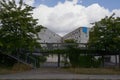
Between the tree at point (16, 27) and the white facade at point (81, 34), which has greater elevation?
the white facade at point (81, 34)

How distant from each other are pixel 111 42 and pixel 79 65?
16.1ft

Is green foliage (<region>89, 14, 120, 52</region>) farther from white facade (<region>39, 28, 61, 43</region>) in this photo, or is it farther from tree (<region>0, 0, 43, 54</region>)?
white facade (<region>39, 28, 61, 43</region>)

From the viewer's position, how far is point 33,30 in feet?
99.0

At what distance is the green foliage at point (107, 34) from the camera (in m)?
32.8

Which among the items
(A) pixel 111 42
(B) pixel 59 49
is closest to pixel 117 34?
(A) pixel 111 42

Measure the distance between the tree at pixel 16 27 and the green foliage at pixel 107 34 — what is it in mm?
7176

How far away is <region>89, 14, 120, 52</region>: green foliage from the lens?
32781mm

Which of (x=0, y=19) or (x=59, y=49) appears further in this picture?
(x=59, y=49)

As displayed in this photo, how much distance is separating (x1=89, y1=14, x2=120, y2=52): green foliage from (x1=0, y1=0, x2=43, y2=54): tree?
7176 mm

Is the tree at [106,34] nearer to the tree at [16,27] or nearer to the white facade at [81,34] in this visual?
the tree at [16,27]

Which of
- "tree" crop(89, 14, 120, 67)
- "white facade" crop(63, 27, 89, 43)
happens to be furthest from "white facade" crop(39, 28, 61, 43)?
"tree" crop(89, 14, 120, 67)

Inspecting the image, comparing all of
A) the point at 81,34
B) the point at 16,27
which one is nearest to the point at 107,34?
the point at 16,27

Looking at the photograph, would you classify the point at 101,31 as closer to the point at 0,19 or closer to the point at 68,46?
the point at 68,46

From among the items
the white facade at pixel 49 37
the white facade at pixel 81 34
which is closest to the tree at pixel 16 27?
the white facade at pixel 49 37
